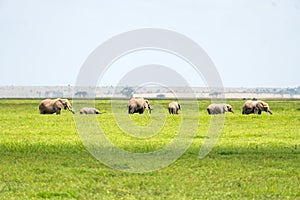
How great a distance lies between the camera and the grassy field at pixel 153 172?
1366cm

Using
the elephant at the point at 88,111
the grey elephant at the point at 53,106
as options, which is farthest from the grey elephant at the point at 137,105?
the grey elephant at the point at 53,106

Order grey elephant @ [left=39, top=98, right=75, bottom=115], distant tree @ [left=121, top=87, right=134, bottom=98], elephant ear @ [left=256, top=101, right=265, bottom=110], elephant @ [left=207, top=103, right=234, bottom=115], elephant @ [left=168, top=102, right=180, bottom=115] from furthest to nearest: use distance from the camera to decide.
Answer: elephant ear @ [left=256, top=101, right=265, bottom=110] < elephant @ [left=168, top=102, right=180, bottom=115] < elephant @ [left=207, top=103, right=234, bottom=115] < grey elephant @ [left=39, top=98, right=75, bottom=115] < distant tree @ [left=121, top=87, right=134, bottom=98]

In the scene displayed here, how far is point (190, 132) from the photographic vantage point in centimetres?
2922

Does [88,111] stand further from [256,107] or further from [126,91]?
[256,107]

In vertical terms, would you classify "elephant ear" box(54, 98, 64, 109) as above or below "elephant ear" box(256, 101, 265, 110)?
below

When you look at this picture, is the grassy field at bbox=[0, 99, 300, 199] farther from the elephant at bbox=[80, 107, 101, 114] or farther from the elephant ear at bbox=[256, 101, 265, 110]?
the elephant ear at bbox=[256, 101, 265, 110]

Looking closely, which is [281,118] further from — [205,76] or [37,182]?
[37,182]

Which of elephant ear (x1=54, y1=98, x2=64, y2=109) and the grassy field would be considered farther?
elephant ear (x1=54, y1=98, x2=64, y2=109)

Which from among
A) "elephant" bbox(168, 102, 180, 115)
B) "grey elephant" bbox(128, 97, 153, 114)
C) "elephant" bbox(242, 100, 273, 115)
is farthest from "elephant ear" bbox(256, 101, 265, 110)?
"grey elephant" bbox(128, 97, 153, 114)

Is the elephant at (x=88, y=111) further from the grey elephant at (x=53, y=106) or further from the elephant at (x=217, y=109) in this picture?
the elephant at (x=217, y=109)

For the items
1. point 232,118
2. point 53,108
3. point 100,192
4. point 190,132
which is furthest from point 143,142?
point 53,108

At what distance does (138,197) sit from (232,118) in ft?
84.2

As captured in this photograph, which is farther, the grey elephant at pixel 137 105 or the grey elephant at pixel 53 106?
the grey elephant at pixel 137 105

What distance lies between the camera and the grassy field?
13664 millimetres
